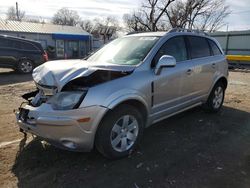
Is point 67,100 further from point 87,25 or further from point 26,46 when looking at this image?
point 87,25

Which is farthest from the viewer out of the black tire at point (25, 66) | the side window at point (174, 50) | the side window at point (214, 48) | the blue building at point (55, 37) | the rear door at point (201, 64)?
the blue building at point (55, 37)

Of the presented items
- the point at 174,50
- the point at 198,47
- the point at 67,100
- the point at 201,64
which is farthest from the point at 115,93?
the point at 198,47

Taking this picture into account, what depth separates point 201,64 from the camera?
18.2 feet

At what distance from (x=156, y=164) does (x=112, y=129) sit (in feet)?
2.56

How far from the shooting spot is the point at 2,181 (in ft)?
11.3

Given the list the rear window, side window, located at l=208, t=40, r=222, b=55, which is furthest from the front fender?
the rear window

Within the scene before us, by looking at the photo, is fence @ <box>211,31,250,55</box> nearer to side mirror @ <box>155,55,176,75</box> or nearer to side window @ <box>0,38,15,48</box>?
side window @ <box>0,38,15,48</box>

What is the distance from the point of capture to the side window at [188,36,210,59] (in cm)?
547

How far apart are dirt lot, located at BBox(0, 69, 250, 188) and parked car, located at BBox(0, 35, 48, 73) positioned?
845 centimetres

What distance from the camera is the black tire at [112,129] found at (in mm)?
3705

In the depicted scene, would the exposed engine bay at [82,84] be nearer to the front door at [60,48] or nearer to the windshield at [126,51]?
the windshield at [126,51]

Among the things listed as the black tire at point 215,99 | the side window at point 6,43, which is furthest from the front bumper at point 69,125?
the side window at point 6,43

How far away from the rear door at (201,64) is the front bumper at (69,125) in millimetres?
2520

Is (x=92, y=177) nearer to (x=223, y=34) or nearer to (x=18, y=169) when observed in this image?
(x=18, y=169)
